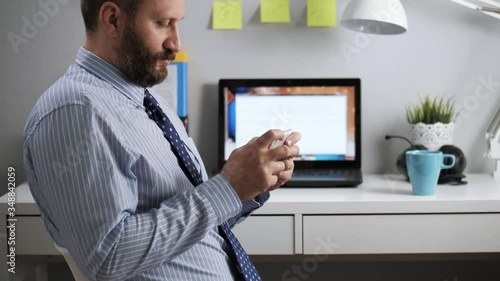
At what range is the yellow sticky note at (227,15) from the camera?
2.20 m

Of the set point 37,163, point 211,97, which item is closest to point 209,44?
point 211,97

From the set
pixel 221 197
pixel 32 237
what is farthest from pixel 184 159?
pixel 32 237

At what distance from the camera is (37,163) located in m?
0.99

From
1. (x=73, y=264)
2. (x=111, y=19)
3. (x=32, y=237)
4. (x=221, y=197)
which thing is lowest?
(x=32, y=237)

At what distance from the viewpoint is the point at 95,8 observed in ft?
3.59

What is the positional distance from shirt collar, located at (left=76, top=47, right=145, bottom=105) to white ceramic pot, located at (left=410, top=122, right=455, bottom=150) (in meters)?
1.23

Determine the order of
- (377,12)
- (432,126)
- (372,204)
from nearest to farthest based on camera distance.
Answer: (372,204), (377,12), (432,126)

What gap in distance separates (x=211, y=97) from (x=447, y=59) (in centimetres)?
76

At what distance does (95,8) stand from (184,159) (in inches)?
11.1

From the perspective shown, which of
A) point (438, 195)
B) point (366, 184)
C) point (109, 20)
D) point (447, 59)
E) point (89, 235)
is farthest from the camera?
point (447, 59)

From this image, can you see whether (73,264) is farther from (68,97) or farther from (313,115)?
(313,115)

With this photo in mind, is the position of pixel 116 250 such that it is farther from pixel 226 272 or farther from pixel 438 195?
pixel 438 195

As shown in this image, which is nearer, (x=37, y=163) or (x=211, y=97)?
(x=37, y=163)

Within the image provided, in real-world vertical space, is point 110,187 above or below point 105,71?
below
